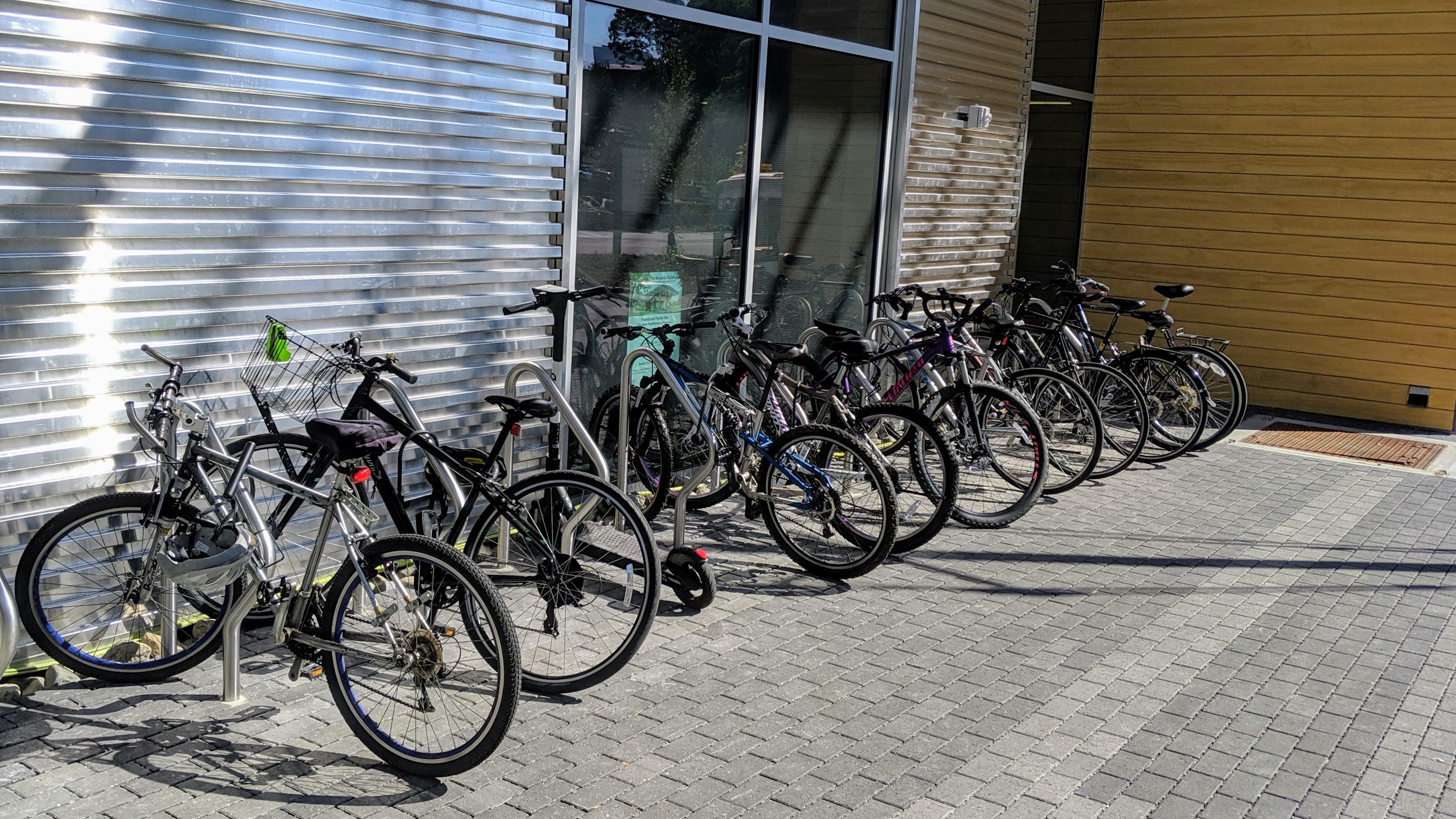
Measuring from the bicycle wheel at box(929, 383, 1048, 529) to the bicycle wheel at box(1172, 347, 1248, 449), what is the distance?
2386 millimetres

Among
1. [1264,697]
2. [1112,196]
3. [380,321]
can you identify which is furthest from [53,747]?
[1112,196]

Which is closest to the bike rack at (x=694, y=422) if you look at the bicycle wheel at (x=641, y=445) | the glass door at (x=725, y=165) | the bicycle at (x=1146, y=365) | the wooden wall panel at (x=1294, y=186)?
the bicycle wheel at (x=641, y=445)

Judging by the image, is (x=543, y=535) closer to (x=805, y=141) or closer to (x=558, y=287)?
(x=558, y=287)

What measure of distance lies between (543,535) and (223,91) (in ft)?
6.48

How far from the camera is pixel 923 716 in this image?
4.21m

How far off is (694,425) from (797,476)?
0.59 meters

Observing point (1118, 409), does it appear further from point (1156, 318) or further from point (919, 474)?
point (919, 474)

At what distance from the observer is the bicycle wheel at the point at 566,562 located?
4.06 metres

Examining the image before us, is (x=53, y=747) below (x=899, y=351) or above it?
below

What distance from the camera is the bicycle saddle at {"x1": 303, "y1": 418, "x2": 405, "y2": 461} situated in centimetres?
352

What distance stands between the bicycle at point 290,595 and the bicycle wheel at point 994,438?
3.37 meters

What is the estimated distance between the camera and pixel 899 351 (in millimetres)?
6398

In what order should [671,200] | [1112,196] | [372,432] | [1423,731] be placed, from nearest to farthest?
1. [372,432]
2. [1423,731]
3. [671,200]
4. [1112,196]

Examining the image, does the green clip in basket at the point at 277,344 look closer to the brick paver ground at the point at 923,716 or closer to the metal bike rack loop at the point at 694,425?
the brick paver ground at the point at 923,716
